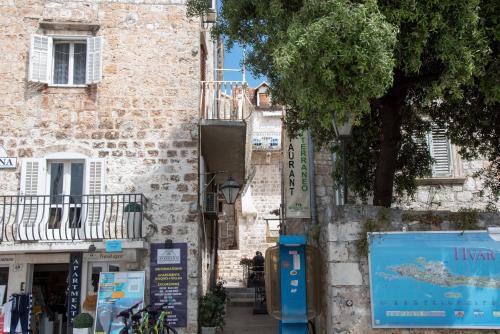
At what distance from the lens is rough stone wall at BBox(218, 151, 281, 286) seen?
23.5m

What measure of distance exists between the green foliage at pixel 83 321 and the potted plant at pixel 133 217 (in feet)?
5.58

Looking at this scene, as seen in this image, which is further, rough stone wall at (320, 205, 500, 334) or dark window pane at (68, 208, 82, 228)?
dark window pane at (68, 208, 82, 228)

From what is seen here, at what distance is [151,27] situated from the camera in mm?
11961

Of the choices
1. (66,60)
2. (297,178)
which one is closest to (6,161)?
(66,60)

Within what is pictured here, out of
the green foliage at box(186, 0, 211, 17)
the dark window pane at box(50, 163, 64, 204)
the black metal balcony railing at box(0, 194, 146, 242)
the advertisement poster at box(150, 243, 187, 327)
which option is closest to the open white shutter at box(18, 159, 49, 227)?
the black metal balcony railing at box(0, 194, 146, 242)

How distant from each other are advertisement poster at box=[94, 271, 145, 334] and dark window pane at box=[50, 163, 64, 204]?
1.90 meters

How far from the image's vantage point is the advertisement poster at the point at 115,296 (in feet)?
33.9

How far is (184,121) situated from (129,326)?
437 centimetres

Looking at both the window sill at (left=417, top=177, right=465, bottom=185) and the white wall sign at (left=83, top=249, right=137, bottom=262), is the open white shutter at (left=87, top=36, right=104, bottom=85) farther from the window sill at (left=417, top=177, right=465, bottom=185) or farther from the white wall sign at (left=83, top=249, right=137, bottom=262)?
the window sill at (left=417, top=177, right=465, bottom=185)

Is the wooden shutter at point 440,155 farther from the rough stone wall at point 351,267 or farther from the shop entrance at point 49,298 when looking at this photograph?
the shop entrance at point 49,298

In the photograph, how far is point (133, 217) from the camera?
10.8 meters

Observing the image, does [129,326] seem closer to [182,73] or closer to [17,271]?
[17,271]

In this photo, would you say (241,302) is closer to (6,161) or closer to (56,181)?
(56,181)

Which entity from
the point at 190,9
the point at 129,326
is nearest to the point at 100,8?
the point at 190,9
